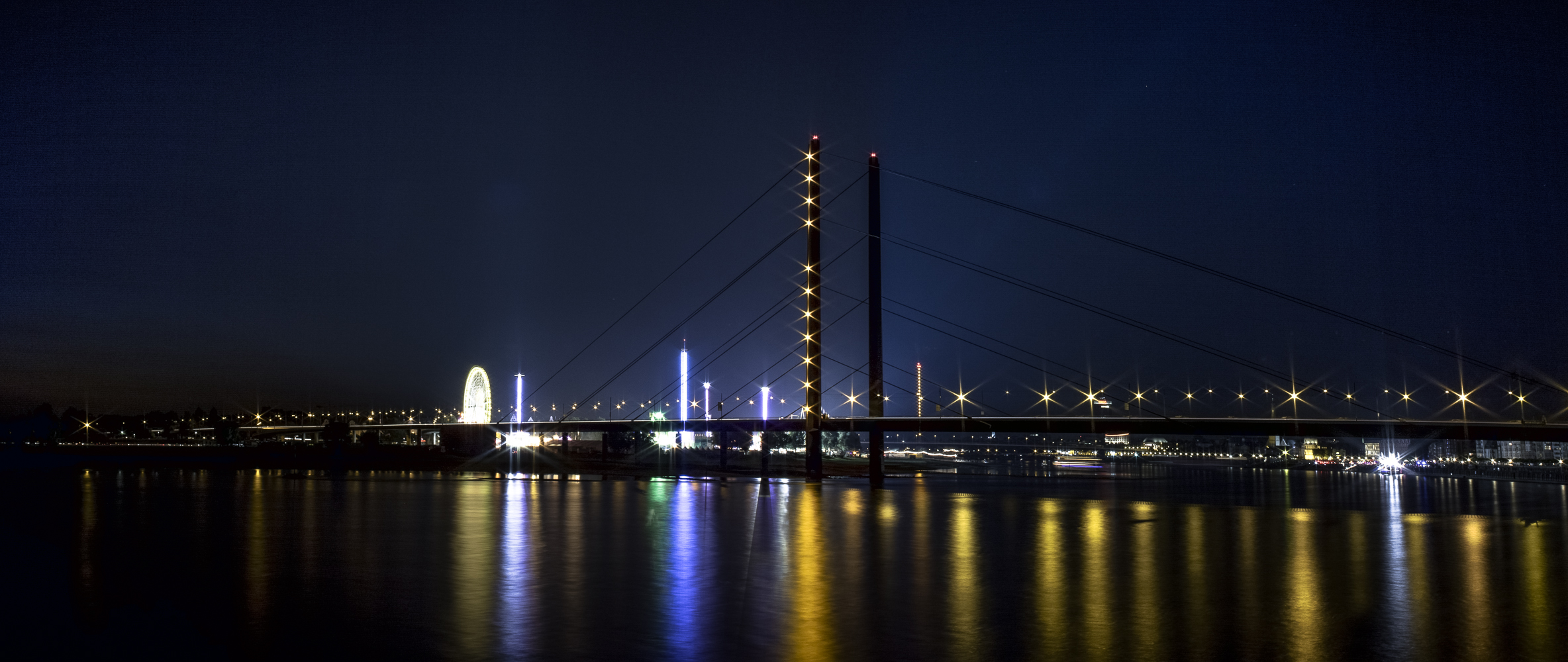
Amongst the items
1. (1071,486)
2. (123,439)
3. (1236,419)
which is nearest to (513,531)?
(1236,419)

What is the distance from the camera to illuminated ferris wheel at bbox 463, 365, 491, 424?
13338 cm

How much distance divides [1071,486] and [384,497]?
1823 inches

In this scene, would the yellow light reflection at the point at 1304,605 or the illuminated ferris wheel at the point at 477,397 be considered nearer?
the yellow light reflection at the point at 1304,605

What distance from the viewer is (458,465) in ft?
291

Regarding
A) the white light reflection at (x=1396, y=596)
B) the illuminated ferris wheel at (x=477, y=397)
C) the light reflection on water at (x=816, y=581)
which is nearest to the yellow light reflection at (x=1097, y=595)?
the light reflection on water at (x=816, y=581)

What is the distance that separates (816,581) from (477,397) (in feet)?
405

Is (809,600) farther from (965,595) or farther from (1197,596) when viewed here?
(1197,596)

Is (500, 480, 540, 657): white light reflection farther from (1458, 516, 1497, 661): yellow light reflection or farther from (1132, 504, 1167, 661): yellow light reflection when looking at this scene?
(1458, 516, 1497, 661): yellow light reflection

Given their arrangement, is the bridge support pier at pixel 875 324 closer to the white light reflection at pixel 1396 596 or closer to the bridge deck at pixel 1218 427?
the bridge deck at pixel 1218 427

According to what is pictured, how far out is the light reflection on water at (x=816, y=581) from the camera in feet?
43.0

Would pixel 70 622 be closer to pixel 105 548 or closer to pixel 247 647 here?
pixel 247 647

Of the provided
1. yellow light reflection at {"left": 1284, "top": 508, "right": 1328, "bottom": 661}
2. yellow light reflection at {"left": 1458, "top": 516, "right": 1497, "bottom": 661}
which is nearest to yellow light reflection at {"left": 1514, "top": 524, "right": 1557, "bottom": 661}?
yellow light reflection at {"left": 1458, "top": 516, "right": 1497, "bottom": 661}

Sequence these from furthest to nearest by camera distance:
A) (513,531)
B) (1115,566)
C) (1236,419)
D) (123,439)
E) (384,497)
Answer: (123,439), (1236,419), (384,497), (513,531), (1115,566)

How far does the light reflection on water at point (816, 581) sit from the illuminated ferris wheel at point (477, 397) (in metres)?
93.5
